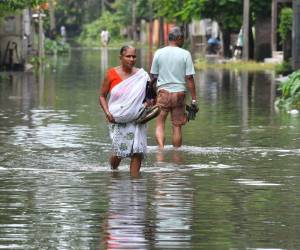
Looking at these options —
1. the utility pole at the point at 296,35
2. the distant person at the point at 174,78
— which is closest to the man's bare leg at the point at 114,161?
the distant person at the point at 174,78

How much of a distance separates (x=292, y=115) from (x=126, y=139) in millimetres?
9966

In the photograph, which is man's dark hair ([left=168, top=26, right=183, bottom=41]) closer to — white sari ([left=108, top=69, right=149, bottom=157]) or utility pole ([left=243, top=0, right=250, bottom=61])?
white sari ([left=108, top=69, right=149, bottom=157])

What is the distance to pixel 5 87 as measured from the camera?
115 feet

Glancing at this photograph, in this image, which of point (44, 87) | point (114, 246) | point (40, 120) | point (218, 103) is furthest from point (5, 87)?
point (114, 246)

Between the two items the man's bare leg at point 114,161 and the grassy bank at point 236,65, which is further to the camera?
the grassy bank at point 236,65

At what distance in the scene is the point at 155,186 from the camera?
12891mm

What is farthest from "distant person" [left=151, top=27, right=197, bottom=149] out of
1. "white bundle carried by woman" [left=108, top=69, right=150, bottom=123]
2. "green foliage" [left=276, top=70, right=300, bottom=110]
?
"green foliage" [left=276, top=70, right=300, bottom=110]

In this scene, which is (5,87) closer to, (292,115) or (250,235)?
(292,115)

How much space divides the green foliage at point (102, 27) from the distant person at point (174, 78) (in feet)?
367

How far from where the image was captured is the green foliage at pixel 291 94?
24614 millimetres

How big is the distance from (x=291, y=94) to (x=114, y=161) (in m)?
11.2

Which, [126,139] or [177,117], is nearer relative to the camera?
[126,139]

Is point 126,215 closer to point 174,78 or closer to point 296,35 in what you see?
point 174,78

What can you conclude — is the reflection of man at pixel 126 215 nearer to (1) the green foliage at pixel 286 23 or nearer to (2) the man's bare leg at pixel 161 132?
(2) the man's bare leg at pixel 161 132
